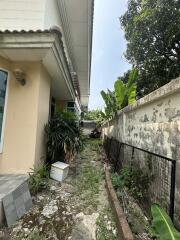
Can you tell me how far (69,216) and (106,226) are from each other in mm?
757

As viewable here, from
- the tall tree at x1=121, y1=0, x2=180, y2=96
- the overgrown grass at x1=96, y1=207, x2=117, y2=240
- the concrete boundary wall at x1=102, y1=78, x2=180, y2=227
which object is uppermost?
the tall tree at x1=121, y1=0, x2=180, y2=96

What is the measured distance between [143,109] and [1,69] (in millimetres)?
3616

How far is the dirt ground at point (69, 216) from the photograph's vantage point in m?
3.46

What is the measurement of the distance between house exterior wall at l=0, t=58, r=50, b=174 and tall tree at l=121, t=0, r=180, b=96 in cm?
1088

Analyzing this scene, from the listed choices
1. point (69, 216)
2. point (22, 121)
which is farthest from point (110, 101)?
point (69, 216)

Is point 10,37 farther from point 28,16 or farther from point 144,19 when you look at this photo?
point 144,19

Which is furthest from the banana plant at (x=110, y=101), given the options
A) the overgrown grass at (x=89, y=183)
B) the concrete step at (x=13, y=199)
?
the concrete step at (x=13, y=199)

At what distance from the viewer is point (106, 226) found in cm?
366

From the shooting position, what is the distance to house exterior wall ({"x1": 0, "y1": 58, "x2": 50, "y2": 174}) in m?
5.49

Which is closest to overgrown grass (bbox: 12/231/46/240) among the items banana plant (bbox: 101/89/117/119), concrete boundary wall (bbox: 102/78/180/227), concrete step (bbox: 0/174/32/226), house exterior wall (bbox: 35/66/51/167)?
concrete step (bbox: 0/174/32/226)

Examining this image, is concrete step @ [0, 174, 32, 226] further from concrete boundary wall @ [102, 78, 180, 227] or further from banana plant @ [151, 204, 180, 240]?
concrete boundary wall @ [102, 78, 180, 227]

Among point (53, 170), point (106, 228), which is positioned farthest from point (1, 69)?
point (106, 228)

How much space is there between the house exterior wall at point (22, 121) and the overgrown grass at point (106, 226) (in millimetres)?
2355

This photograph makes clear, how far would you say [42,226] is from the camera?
367 centimetres
